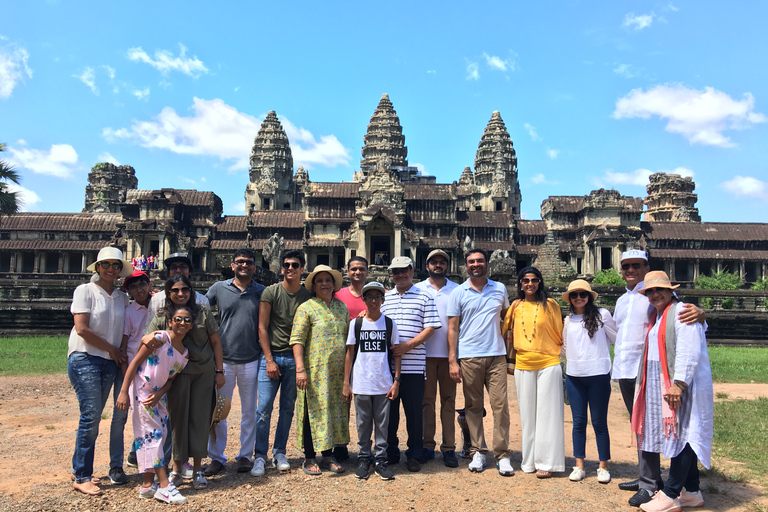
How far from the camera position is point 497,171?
55.8 meters

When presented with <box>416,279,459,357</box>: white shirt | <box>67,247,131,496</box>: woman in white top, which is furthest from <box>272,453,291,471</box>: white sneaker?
<box>416,279,459,357</box>: white shirt

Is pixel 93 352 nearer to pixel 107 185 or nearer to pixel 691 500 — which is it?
pixel 691 500

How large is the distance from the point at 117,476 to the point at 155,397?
111 centimetres

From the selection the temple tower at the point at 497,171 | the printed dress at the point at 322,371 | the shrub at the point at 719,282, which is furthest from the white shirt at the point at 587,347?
the temple tower at the point at 497,171

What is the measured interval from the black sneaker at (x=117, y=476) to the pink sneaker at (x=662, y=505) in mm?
5046

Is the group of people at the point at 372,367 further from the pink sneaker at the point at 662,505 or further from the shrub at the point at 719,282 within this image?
the shrub at the point at 719,282

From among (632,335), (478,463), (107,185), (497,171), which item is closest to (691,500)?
(632,335)

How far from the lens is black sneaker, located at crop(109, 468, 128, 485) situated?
549 cm

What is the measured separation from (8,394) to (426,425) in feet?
27.4

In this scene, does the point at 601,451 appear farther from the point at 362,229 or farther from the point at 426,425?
the point at 362,229

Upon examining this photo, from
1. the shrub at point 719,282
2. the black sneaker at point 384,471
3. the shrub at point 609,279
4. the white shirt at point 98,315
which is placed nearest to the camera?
the white shirt at point 98,315

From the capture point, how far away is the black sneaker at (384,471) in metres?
5.60

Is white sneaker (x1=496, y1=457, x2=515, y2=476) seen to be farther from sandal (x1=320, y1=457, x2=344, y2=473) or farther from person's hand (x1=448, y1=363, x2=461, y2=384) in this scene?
sandal (x1=320, y1=457, x2=344, y2=473)

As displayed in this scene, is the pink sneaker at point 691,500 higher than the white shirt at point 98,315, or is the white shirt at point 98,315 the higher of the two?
the white shirt at point 98,315
